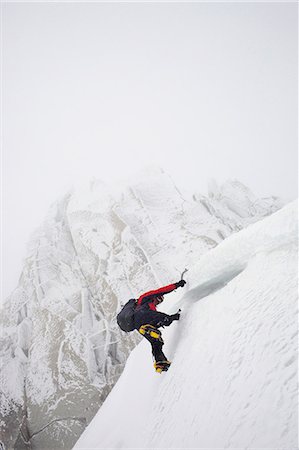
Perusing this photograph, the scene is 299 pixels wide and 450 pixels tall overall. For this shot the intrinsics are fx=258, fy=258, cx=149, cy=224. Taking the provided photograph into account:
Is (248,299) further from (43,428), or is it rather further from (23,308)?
(23,308)

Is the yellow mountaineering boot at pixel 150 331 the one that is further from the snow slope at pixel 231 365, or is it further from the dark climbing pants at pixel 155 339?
the snow slope at pixel 231 365

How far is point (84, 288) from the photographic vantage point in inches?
998

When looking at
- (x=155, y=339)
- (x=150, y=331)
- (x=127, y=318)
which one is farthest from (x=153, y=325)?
(x=127, y=318)

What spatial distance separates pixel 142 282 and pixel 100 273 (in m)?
4.48

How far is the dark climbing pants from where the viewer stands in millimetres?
5272

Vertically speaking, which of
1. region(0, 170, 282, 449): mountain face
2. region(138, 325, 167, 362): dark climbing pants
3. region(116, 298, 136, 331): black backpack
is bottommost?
region(0, 170, 282, 449): mountain face

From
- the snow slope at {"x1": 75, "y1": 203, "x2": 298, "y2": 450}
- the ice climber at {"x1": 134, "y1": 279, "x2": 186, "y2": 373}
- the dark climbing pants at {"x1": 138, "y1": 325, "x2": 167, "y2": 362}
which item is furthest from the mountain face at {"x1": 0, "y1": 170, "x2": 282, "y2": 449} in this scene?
the dark climbing pants at {"x1": 138, "y1": 325, "x2": 167, "y2": 362}

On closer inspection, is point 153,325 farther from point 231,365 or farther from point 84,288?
point 84,288

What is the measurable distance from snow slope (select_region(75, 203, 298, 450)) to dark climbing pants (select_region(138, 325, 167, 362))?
0.30 metres

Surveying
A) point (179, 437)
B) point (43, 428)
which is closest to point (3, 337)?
point (43, 428)

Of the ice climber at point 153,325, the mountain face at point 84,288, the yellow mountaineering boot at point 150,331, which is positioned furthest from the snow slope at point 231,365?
the mountain face at point 84,288

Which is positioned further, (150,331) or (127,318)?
(127,318)

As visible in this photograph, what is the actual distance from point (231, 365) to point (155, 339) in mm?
2231

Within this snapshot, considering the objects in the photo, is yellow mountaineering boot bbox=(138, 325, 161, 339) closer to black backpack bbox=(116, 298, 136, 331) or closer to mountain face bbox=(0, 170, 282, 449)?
black backpack bbox=(116, 298, 136, 331)
